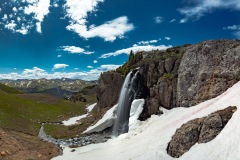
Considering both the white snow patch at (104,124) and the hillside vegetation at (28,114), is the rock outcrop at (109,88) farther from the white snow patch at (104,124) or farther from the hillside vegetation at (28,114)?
the hillside vegetation at (28,114)

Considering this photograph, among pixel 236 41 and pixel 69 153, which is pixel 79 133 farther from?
pixel 236 41

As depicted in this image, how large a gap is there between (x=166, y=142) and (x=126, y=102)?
26.0 meters

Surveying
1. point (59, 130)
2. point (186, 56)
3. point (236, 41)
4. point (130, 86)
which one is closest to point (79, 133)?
point (59, 130)

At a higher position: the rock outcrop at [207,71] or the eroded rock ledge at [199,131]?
the rock outcrop at [207,71]

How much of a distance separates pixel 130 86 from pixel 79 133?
16.8 meters

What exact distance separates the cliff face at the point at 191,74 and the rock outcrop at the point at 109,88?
34.6 ft

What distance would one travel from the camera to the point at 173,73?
5431 centimetres

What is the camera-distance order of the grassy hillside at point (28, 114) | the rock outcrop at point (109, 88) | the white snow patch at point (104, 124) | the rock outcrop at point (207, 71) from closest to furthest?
the rock outcrop at point (207, 71) < the white snow patch at point (104, 124) < the rock outcrop at point (109, 88) < the grassy hillside at point (28, 114)

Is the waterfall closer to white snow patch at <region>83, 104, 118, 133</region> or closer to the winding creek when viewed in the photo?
white snow patch at <region>83, 104, 118, 133</region>

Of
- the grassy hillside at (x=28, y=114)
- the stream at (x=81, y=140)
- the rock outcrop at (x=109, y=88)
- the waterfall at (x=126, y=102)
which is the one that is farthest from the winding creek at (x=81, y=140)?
the rock outcrop at (x=109, y=88)

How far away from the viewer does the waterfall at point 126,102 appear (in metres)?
59.1

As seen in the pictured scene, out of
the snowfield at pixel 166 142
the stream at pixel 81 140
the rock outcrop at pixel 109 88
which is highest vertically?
the rock outcrop at pixel 109 88

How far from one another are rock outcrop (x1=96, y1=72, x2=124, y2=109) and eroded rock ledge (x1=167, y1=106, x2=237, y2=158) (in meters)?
37.5

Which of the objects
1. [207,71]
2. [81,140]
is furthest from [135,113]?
[207,71]
